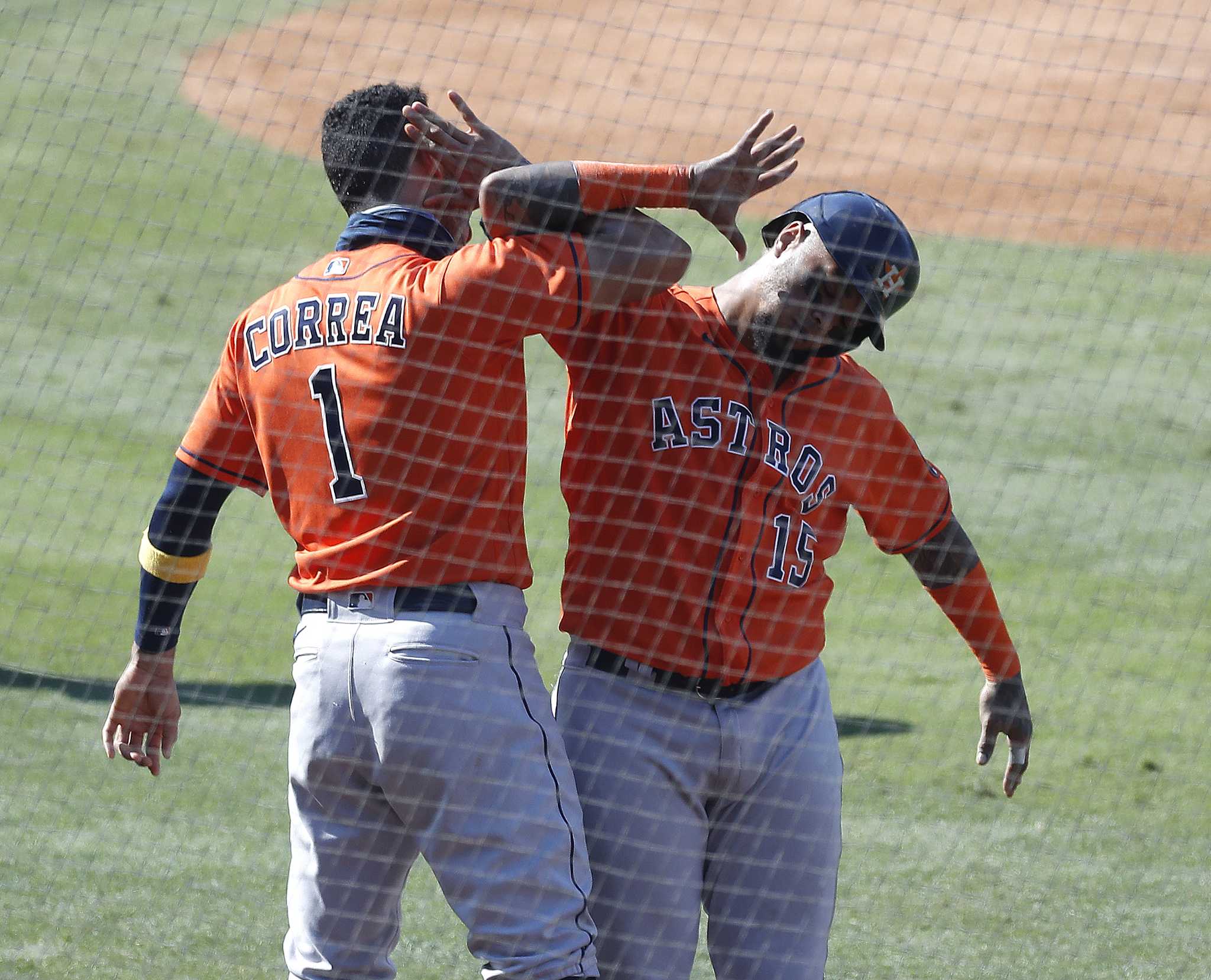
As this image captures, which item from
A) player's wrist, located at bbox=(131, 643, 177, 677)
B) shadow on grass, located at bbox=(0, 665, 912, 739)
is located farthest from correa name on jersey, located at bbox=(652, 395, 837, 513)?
shadow on grass, located at bbox=(0, 665, 912, 739)

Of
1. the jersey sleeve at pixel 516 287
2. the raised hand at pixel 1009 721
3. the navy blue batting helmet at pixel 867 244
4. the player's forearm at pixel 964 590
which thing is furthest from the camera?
the raised hand at pixel 1009 721

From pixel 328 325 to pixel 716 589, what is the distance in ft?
2.58

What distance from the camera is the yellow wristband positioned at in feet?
9.43

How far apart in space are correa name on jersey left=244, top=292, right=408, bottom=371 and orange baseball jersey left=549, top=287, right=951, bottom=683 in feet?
1.10

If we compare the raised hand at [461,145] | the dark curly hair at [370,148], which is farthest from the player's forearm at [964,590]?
the dark curly hair at [370,148]

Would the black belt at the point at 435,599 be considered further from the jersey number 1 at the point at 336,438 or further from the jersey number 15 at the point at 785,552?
the jersey number 15 at the point at 785,552

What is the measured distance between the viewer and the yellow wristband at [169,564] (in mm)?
2875

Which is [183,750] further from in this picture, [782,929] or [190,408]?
[190,408]

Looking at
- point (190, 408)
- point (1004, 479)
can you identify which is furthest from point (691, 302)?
point (190, 408)

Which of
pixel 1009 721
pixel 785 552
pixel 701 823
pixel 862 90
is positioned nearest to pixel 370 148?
pixel 785 552

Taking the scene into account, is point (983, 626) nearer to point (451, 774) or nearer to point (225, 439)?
point (451, 774)

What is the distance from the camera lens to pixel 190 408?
9.71 meters

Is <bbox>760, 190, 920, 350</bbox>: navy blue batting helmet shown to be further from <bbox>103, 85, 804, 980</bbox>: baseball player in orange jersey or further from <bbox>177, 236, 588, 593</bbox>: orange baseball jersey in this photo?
<bbox>177, 236, 588, 593</bbox>: orange baseball jersey

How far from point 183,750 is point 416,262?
341cm
